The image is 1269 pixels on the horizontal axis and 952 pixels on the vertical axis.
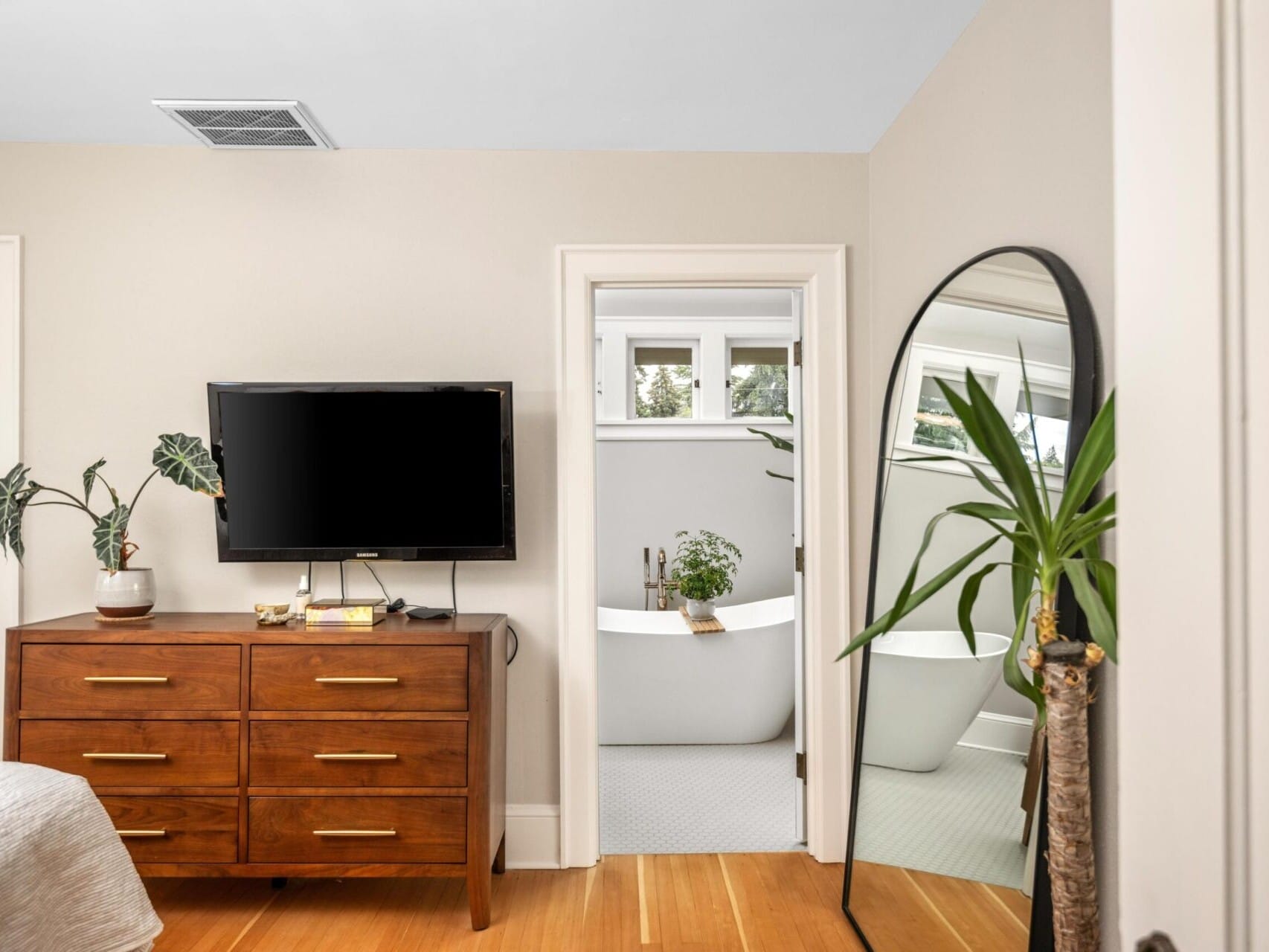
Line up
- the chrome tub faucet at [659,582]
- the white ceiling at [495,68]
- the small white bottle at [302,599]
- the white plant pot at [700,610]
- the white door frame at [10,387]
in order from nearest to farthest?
the white ceiling at [495,68]
the small white bottle at [302,599]
the white door frame at [10,387]
the white plant pot at [700,610]
the chrome tub faucet at [659,582]

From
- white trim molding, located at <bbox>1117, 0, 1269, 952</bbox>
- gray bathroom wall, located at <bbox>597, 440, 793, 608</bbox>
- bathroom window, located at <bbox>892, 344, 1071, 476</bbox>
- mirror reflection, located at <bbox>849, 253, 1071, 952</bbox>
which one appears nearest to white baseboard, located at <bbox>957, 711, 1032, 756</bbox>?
mirror reflection, located at <bbox>849, 253, 1071, 952</bbox>

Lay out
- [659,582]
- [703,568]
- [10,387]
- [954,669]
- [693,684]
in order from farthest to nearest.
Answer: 1. [659,582]
2. [703,568]
3. [693,684]
4. [10,387]
5. [954,669]

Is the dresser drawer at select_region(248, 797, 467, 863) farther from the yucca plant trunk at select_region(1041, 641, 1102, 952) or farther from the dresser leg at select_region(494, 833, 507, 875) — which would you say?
the yucca plant trunk at select_region(1041, 641, 1102, 952)

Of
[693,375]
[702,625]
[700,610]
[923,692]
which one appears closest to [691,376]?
[693,375]

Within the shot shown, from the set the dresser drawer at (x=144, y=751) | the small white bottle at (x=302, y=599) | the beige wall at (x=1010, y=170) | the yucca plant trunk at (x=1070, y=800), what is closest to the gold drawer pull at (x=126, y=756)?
the dresser drawer at (x=144, y=751)

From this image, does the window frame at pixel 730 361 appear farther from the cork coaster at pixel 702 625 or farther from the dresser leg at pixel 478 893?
the dresser leg at pixel 478 893

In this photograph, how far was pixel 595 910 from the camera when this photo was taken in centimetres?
257

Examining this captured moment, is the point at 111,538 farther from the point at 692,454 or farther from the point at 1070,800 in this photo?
the point at 692,454

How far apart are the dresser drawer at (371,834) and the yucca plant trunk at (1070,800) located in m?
1.68

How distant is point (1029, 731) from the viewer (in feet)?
5.90

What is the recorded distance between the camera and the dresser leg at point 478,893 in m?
2.46

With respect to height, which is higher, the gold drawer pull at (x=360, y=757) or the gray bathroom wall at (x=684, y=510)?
the gray bathroom wall at (x=684, y=510)

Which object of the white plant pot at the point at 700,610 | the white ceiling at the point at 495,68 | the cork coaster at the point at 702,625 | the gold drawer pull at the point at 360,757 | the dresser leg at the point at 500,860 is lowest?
the dresser leg at the point at 500,860

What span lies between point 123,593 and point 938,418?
102 inches
